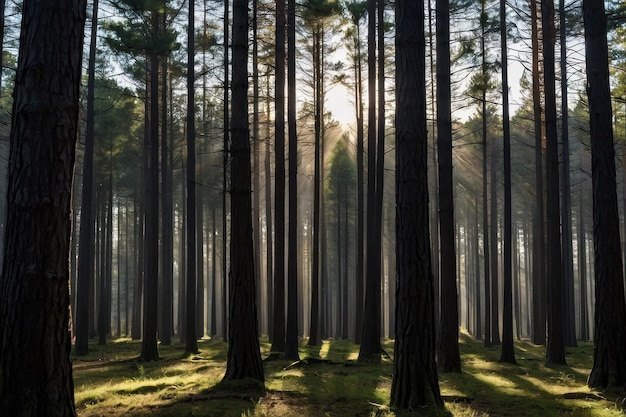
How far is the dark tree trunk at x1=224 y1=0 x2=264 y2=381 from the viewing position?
9.12 m

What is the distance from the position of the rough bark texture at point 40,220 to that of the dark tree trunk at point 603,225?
821 centimetres

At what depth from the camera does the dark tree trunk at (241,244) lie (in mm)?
9125

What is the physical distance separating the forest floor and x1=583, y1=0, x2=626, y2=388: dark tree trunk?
0.57 metres

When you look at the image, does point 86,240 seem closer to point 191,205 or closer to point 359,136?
point 191,205

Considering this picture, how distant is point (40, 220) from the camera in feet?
16.2

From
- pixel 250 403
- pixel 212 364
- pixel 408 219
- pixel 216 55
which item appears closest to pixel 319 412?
pixel 250 403

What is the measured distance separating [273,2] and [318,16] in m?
1.50

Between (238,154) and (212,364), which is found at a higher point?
(238,154)

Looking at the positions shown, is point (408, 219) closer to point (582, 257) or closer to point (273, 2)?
point (273, 2)

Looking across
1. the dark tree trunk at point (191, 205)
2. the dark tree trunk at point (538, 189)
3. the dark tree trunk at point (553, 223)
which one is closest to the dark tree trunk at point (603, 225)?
the dark tree trunk at point (553, 223)

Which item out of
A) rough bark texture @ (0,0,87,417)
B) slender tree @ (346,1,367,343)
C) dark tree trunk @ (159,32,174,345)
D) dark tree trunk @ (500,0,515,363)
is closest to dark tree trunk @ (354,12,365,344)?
slender tree @ (346,1,367,343)

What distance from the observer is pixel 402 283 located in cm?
714

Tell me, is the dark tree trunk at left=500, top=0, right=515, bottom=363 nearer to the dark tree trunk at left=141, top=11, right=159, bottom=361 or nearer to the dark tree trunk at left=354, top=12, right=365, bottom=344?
the dark tree trunk at left=354, top=12, right=365, bottom=344

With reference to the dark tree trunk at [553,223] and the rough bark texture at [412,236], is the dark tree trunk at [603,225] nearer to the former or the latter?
the rough bark texture at [412,236]
